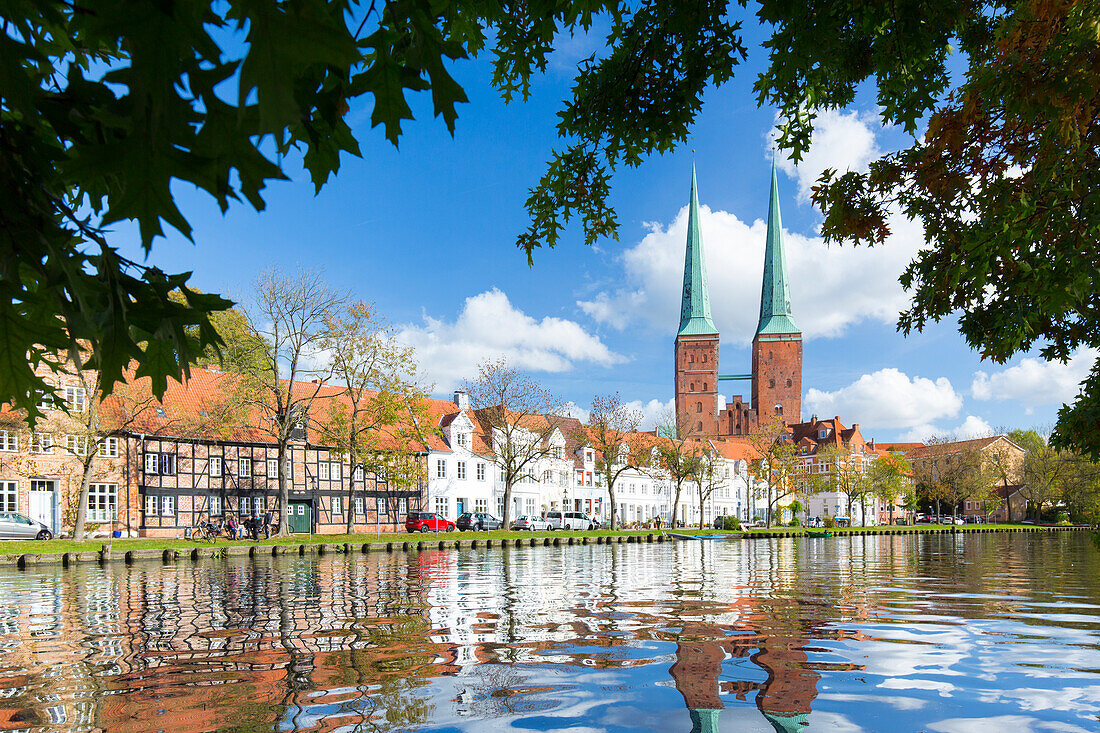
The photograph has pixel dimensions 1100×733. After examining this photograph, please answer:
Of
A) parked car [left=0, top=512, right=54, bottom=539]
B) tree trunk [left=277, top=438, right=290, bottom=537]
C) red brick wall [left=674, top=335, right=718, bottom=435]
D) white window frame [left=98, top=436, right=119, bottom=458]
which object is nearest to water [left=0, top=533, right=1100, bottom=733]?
parked car [left=0, top=512, right=54, bottom=539]

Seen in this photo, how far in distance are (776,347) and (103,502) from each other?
127 m

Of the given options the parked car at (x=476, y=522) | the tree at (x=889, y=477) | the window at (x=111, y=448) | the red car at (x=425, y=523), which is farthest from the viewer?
the tree at (x=889, y=477)

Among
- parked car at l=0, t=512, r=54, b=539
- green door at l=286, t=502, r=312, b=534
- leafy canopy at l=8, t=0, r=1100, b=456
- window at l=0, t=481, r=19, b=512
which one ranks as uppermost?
leafy canopy at l=8, t=0, r=1100, b=456

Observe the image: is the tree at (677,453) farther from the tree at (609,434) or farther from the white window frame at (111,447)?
the white window frame at (111,447)

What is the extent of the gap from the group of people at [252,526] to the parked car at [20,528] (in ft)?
26.4

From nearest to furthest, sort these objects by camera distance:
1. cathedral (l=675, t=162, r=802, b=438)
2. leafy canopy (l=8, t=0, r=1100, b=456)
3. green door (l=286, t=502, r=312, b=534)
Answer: leafy canopy (l=8, t=0, r=1100, b=456) < green door (l=286, t=502, r=312, b=534) < cathedral (l=675, t=162, r=802, b=438)

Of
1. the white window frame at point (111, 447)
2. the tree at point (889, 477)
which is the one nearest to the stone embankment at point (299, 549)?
the white window frame at point (111, 447)

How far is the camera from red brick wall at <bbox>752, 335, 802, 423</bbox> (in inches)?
5886

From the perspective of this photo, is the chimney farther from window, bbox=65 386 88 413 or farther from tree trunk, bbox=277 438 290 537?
window, bbox=65 386 88 413

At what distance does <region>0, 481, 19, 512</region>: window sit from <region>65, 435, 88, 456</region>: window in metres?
2.89

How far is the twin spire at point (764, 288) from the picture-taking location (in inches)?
5969

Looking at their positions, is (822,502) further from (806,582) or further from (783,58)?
(783,58)

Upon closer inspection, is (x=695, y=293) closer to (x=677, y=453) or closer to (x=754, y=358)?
(x=754, y=358)

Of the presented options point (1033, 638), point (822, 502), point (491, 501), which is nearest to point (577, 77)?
point (1033, 638)
